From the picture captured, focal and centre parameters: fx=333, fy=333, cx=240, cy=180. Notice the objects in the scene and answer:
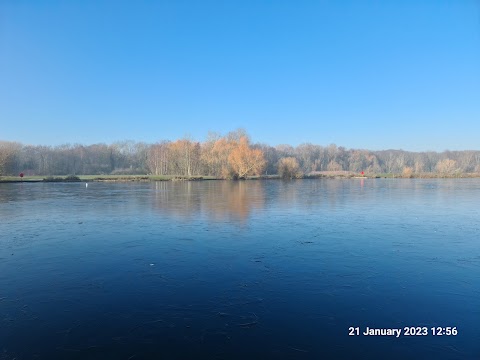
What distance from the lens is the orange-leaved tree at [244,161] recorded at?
6550 centimetres

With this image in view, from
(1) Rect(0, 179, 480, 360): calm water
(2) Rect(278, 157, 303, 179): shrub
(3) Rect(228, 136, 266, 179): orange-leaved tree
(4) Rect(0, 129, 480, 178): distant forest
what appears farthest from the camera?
(2) Rect(278, 157, 303, 179): shrub

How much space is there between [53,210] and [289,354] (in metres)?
18.7

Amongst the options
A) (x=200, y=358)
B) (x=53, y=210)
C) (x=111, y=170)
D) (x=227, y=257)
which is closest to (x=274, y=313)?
(x=200, y=358)

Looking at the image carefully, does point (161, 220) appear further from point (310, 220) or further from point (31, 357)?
point (31, 357)

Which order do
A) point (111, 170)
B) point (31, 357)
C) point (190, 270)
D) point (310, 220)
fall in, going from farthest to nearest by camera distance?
point (111, 170) < point (310, 220) < point (190, 270) < point (31, 357)

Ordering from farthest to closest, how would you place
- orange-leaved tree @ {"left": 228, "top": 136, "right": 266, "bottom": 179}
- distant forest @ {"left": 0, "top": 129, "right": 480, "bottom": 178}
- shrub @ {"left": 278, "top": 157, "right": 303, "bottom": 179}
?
1. shrub @ {"left": 278, "top": 157, "right": 303, "bottom": 179}
2. distant forest @ {"left": 0, "top": 129, "right": 480, "bottom": 178}
3. orange-leaved tree @ {"left": 228, "top": 136, "right": 266, "bottom": 179}

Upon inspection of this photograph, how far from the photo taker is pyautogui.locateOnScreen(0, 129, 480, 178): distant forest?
68.1 m

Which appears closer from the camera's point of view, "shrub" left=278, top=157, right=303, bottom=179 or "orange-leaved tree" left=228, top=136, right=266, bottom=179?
"orange-leaved tree" left=228, top=136, right=266, bottom=179

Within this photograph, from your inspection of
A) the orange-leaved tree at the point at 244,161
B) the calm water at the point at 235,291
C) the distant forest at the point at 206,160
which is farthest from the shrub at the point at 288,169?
the calm water at the point at 235,291

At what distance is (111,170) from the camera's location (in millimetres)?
98562

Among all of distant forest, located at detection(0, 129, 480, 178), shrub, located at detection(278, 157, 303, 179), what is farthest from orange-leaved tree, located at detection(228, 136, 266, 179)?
shrub, located at detection(278, 157, 303, 179)

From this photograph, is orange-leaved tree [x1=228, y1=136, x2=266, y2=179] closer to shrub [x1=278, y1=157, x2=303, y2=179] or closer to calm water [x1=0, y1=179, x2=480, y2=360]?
shrub [x1=278, y1=157, x2=303, y2=179]

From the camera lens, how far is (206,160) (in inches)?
2886

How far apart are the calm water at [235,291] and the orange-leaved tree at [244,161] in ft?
170
